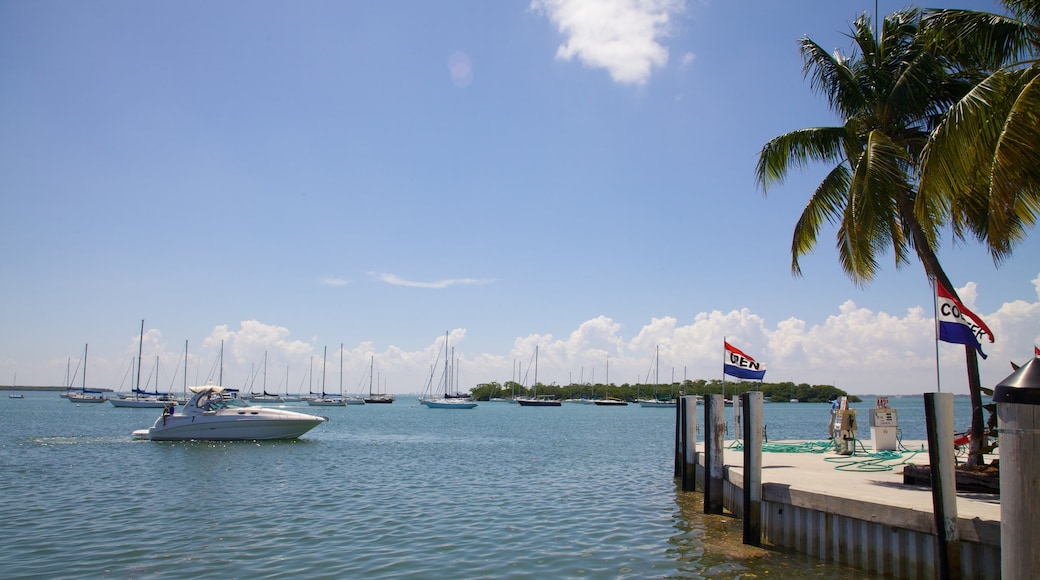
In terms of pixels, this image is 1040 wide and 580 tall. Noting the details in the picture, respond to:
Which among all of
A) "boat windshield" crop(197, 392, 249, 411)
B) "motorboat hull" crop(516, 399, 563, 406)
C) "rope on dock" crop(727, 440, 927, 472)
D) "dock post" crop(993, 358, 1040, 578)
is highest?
"dock post" crop(993, 358, 1040, 578)

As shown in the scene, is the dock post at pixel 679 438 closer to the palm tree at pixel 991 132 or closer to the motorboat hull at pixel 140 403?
the palm tree at pixel 991 132

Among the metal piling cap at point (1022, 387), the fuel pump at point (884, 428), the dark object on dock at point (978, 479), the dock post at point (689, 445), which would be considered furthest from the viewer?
the dock post at point (689, 445)

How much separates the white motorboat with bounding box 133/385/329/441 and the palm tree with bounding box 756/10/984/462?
28597 mm

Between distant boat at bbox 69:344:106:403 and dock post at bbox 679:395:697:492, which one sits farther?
distant boat at bbox 69:344:106:403

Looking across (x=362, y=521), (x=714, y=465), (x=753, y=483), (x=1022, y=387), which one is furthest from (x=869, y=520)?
(x=362, y=521)

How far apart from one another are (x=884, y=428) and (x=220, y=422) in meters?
30.2

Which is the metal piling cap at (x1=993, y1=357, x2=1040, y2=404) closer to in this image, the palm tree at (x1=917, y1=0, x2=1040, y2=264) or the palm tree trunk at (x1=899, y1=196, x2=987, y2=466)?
the palm tree at (x1=917, y1=0, x2=1040, y2=264)

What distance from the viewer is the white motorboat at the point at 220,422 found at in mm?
35750

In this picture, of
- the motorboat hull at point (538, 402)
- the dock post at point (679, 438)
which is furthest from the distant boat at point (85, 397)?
the dock post at point (679, 438)

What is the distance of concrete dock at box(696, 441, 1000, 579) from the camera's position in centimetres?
885

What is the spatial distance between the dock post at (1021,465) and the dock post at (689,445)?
1410 cm

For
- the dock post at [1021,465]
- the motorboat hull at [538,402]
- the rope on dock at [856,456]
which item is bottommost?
the motorboat hull at [538,402]

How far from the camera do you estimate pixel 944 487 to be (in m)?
8.95

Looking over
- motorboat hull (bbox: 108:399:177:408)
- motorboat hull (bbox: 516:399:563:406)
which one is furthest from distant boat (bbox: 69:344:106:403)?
motorboat hull (bbox: 516:399:563:406)
